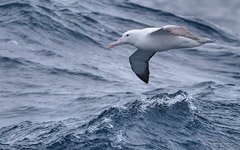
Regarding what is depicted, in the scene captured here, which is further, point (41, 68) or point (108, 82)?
point (41, 68)

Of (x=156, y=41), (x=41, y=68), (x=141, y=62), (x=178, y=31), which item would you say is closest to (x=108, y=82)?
(x=41, y=68)

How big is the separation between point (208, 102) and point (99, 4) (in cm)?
983

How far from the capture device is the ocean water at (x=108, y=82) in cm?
1521

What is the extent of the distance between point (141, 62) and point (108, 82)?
2632 millimetres

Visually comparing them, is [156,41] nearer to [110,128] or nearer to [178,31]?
[178,31]

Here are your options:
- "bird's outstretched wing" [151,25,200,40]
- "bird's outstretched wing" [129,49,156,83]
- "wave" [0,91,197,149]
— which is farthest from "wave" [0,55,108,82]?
"bird's outstretched wing" [151,25,200,40]

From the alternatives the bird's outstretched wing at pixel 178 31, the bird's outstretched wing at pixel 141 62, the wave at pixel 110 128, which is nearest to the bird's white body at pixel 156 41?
the bird's outstretched wing at pixel 178 31

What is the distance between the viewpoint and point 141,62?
671 inches

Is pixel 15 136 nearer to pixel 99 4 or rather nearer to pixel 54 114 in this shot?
pixel 54 114

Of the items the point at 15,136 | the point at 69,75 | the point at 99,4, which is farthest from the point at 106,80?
the point at 99,4

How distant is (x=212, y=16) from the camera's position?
2662cm

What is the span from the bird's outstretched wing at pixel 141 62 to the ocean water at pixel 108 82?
0.64 m

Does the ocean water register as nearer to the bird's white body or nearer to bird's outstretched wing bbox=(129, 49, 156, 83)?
bird's outstretched wing bbox=(129, 49, 156, 83)

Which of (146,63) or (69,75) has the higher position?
(146,63)
